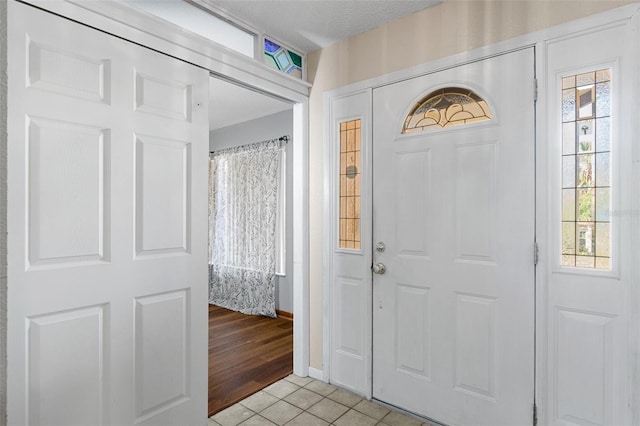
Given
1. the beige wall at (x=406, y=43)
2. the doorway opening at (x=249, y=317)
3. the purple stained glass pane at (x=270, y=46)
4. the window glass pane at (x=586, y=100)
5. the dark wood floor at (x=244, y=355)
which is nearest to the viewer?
the window glass pane at (x=586, y=100)

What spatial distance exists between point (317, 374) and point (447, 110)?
79.2 inches

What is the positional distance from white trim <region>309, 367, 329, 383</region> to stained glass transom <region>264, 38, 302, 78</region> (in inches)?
85.4

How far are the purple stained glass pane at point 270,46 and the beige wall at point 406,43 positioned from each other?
1.03 ft

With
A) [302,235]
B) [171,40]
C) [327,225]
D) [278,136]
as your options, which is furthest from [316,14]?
[278,136]

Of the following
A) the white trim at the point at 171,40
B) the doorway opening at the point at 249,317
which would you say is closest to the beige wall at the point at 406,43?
the white trim at the point at 171,40

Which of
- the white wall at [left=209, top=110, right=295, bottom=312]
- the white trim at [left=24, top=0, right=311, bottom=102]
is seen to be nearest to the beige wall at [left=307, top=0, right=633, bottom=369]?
the white trim at [left=24, top=0, right=311, bottom=102]

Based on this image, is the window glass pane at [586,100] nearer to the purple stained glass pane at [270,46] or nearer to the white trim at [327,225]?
the white trim at [327,225]

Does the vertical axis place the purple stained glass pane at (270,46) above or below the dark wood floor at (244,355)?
above

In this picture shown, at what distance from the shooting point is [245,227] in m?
4.49

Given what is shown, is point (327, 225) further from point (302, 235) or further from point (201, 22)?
point (201, 22)

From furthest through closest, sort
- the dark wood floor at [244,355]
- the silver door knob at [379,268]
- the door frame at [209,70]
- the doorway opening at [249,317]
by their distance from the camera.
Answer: the doorway opening at [249,317], the dark wood floor at [244,355], the silver door knob at [379,268], the door frame at [209,70]

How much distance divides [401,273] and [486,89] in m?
1.14

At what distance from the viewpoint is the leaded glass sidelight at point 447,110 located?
6.25 feet

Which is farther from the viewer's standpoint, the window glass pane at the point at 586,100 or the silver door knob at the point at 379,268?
the silver door knob at the point at 379,268
